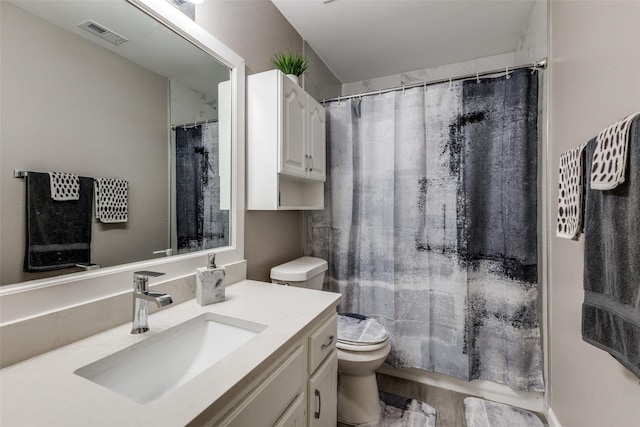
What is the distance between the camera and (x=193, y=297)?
111 cm

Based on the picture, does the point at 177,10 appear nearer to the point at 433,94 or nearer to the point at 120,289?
the point at 120,289

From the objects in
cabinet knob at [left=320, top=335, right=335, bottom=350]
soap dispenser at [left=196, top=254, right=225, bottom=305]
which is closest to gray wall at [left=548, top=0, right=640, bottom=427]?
cabinet knob at [left=320, top=335, right=335, bottom=350]

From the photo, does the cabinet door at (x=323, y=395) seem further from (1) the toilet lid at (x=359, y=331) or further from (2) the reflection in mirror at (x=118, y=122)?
(2) the reflection in mirror at (x=118, y=122)

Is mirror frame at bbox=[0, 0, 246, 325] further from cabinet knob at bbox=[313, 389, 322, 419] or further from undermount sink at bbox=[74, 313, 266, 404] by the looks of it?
cabinet knob at bbox=[313, 389, 322, 419]

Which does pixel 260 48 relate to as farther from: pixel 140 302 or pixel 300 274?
pixel 140 302

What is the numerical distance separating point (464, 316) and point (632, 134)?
1296 mm

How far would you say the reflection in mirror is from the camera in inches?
27.5

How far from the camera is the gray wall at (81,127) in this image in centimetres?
69

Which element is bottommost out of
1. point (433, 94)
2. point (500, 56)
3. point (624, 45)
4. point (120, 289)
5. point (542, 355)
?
point (542, 355)

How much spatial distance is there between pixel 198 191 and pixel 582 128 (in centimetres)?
167

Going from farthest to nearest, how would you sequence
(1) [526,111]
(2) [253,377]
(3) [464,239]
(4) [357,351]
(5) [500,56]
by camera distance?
(5) [500,56], (3) [464,239], (1) [526,111], (4) [357,351], (2) [253,377]

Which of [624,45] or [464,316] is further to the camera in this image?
[464,316]

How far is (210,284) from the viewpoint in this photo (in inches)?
41.5

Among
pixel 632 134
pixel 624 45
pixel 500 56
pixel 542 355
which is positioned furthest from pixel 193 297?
pixel 500 56
